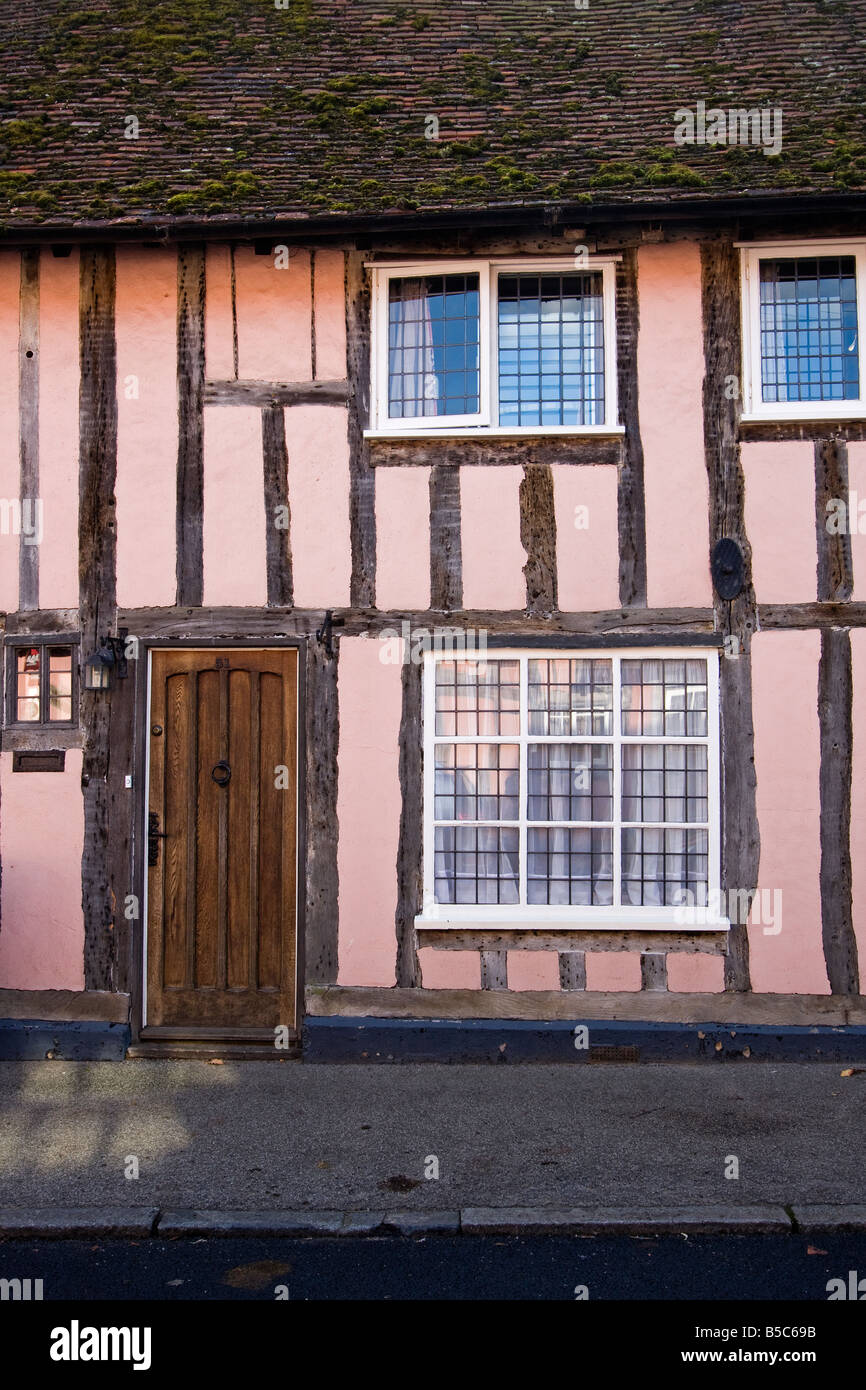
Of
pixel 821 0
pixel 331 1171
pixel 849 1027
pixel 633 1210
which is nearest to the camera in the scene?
pixel 633 1210

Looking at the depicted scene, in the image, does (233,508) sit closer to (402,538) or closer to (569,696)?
(402,538)

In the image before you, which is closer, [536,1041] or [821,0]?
[536,1041]

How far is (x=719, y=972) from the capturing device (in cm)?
786

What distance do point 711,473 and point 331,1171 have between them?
16.5ft

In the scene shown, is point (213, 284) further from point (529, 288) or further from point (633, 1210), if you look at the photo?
point (633, 1210)

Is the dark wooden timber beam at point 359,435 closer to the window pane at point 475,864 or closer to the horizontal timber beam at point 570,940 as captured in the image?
the window pane at point 475,864

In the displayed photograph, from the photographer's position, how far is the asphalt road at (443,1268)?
178 inches

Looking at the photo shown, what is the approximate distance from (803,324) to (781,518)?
1365mm

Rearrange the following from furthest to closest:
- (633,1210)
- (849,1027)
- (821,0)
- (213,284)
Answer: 1. (821,0)
2. (213,284)
3. (849,1027)
4. (633,1210)

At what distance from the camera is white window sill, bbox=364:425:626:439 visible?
317 inches

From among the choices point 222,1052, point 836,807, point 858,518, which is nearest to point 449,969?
point 222,1052

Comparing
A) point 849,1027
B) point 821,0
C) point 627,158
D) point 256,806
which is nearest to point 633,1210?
point 849,1027

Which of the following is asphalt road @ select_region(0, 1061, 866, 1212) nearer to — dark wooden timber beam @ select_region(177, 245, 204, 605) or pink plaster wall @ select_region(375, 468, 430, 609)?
pink plaster wall @ select_region(375, 468, 430, 609)

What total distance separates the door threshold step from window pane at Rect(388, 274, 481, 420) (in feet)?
14.4
